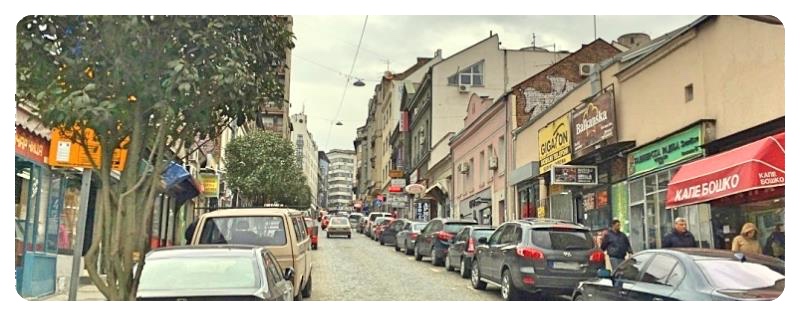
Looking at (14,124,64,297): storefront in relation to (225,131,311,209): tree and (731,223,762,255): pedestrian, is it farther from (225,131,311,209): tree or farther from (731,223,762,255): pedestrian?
(225,131,311,209): tree

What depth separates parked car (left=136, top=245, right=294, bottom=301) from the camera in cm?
712

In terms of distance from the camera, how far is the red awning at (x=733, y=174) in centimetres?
880

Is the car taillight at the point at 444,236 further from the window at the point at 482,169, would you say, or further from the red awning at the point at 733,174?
the red awning at the point at 733,174

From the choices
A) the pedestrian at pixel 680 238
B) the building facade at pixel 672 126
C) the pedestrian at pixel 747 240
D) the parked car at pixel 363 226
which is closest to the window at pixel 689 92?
the building facade at pixel 672 126

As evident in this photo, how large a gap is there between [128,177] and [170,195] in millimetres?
12147

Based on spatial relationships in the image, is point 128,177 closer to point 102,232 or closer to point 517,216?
point 102,232

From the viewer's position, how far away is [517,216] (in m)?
22.6

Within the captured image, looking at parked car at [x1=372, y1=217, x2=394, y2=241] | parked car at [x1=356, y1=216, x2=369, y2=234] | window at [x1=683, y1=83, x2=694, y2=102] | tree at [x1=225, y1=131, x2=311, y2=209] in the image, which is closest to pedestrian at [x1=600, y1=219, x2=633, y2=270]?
window at [x1=683, y1=83, x2=694, y2=102]

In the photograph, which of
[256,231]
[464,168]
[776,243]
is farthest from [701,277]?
[464,168]

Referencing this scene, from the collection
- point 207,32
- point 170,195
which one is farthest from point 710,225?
point 170,195

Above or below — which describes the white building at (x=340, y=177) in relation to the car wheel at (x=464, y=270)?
above

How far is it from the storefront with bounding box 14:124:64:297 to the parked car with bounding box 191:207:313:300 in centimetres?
220

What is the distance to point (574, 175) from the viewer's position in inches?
671

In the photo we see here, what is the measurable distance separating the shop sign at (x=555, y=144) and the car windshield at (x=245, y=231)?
865 centimetres
